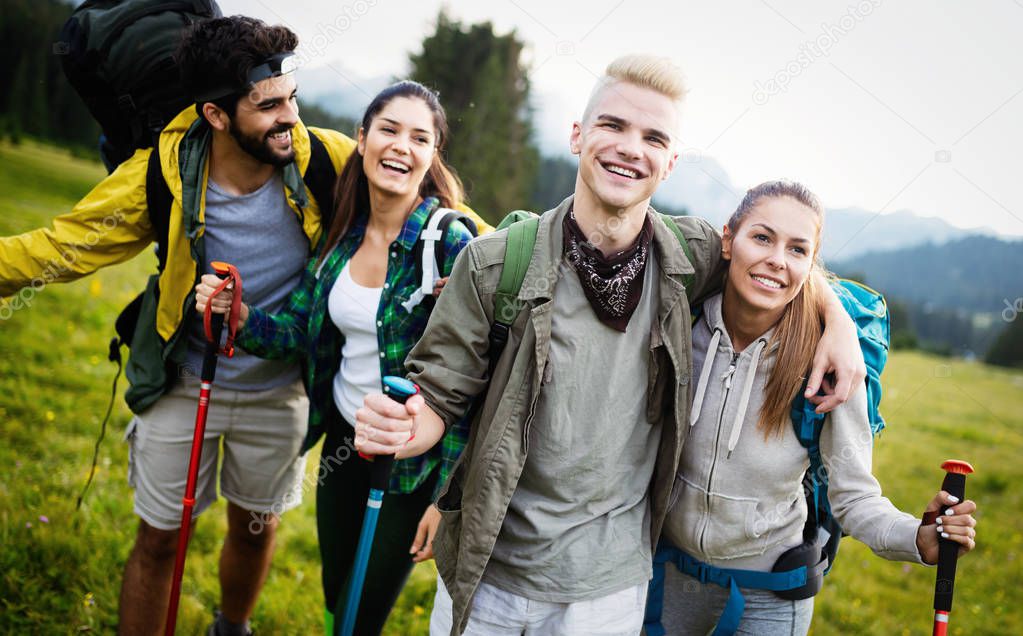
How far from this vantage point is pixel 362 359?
3.23 m

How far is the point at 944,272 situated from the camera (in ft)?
66.4

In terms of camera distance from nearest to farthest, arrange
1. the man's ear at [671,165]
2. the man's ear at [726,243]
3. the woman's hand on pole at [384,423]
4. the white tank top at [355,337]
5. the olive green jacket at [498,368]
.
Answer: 1. the woman's hand on pole at [384,423]
2. the olive green jacket at [498,368]
3. the man's ear at [671,165]
4. the man's ear at [726,243]
5. the white tank top at [355,337]

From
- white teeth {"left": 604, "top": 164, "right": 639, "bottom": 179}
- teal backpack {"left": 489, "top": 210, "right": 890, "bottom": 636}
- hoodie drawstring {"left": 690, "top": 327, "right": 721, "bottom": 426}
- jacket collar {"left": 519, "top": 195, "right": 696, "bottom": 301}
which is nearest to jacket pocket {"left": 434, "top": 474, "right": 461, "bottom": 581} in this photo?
teal backpack {"left": 489, "top": 210, "right": 890, "bottom": 636}

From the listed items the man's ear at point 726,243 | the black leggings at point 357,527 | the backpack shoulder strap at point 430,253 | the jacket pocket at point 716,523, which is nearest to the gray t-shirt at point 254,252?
the black leggings at point 357,527

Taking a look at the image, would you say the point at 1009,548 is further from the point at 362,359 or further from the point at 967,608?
the point at 362,359

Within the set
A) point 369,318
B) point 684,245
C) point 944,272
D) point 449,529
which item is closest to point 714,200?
point 684,245

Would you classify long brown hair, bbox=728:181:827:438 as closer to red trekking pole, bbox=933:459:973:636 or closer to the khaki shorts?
red trekking pole, bbox=933:459:973:636

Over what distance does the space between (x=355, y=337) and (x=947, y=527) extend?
2.50 m

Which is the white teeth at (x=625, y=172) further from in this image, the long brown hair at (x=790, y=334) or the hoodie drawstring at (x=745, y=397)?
the hoodie drawstring at (x=745, y=397)

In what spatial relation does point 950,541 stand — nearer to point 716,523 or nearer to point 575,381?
point 716,523

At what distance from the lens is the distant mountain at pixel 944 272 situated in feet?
55.2

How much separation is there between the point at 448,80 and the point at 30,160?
1292 cm

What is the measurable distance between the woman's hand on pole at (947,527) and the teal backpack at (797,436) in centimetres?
46

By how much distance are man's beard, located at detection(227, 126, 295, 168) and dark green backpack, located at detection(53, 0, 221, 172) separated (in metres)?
0.41
